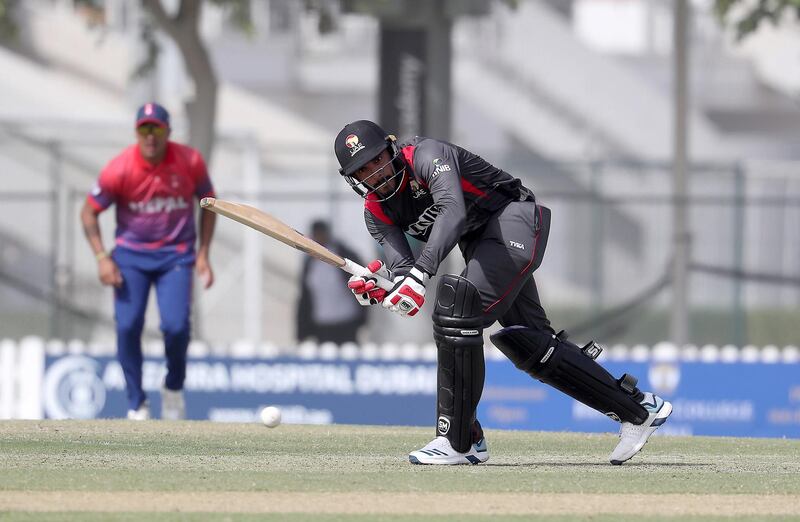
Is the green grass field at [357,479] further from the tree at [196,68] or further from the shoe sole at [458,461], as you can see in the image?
the tree at [196,68]

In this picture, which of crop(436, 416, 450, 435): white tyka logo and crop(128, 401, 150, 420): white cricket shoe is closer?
crop(436, 416, 450, 435): white tyka logo

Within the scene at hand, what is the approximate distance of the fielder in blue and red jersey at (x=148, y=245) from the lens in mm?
10867

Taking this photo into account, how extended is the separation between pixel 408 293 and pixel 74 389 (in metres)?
7.55

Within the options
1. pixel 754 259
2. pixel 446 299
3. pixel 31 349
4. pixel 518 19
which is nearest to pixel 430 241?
pixel 446 299

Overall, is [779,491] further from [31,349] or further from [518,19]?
[518,19]

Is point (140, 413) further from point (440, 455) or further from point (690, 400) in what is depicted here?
point (690, 400)

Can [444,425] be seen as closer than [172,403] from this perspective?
Yes

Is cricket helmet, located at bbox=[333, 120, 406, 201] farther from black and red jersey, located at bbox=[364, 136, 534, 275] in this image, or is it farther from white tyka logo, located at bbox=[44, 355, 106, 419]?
white tyka logo, located at bbox=[44, 355, 106, 419]

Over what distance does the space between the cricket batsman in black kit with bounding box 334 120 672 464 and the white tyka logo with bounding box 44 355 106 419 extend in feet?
22.1

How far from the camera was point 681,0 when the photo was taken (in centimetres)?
1683

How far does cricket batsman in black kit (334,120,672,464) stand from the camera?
7.49 metres

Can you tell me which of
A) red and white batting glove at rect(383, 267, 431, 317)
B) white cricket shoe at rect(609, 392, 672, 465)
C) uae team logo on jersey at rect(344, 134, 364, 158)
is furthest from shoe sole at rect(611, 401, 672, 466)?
uae team logo on jersey at rect(344, 134, 364, 158)

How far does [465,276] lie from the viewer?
7680mm

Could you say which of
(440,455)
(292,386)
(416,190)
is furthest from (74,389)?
(416,190)
